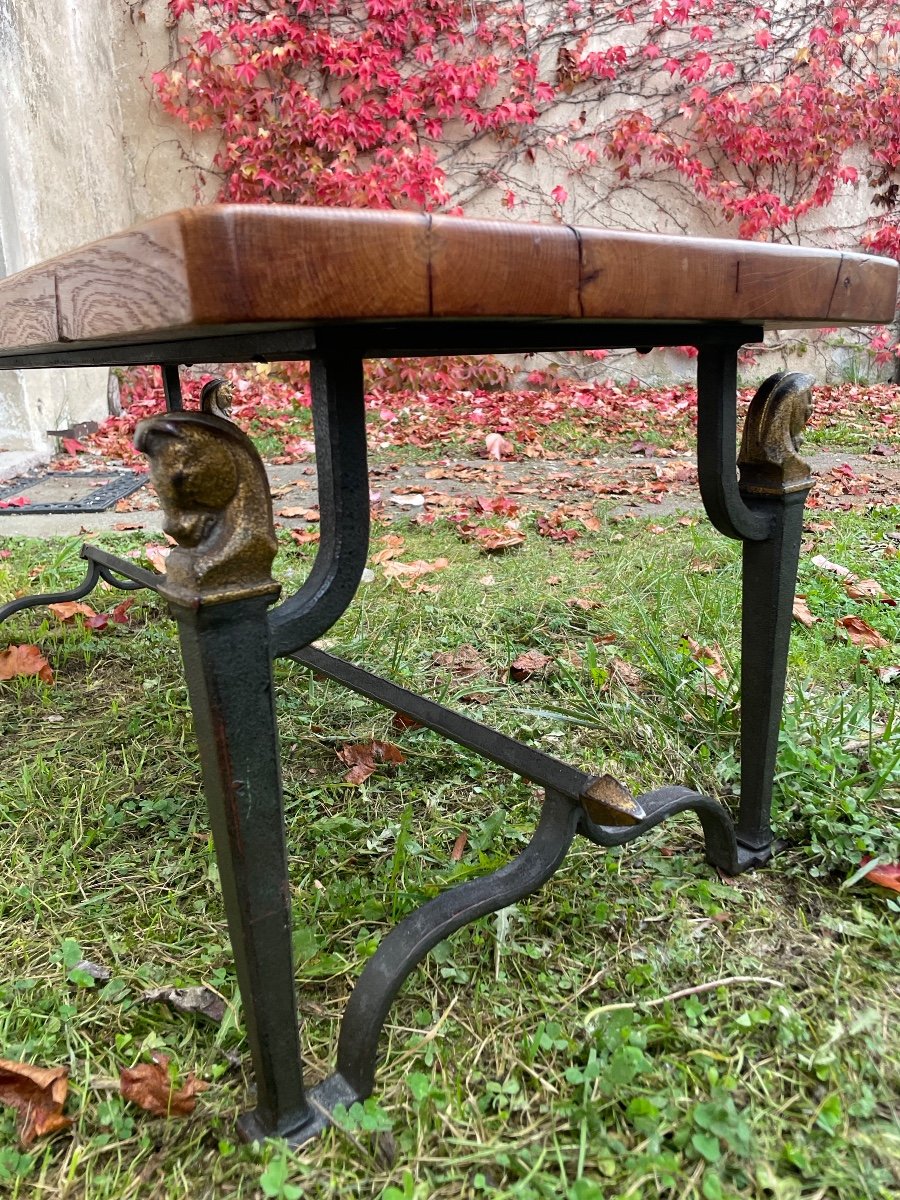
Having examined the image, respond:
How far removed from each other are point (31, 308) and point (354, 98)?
5.82m

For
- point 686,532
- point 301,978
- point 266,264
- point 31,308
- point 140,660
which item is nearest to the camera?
point 266,264

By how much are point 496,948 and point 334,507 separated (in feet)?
2.03

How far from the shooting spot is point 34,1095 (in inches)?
34.2

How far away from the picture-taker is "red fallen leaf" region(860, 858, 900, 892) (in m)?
1.12

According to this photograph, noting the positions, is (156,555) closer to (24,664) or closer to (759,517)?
(24,664)

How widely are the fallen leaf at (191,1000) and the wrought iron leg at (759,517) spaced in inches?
28.1

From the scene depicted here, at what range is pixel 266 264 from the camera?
1.69 feet

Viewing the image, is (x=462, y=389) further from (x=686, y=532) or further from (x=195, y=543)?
(x=195, y=543)

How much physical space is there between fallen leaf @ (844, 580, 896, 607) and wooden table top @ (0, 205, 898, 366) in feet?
5.29

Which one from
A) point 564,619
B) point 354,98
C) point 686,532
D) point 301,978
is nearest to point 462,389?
point 354,98

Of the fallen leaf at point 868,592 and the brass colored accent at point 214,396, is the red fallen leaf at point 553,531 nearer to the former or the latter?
the fallen leaf at point 868,592

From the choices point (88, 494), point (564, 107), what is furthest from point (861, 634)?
point (564, 107)

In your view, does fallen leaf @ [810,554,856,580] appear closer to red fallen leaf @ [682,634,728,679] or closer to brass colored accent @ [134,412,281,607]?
red fallen leaf @ [682,634,728,679]

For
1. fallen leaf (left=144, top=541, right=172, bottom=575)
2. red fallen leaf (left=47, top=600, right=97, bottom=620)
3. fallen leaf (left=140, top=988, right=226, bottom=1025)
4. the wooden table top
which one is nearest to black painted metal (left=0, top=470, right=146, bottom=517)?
fallen leaf (left=144, top=541, right=172, bottom=575)
